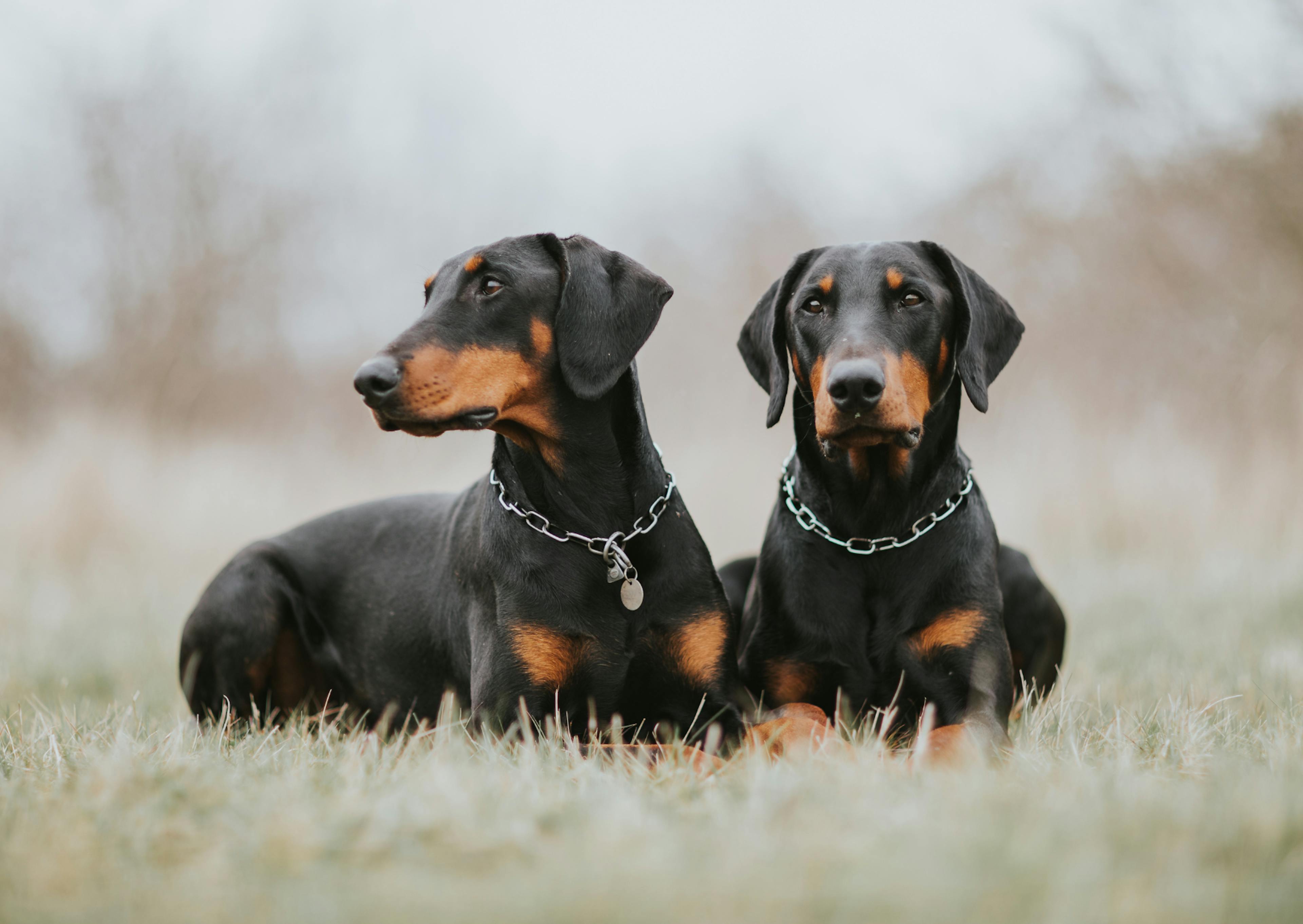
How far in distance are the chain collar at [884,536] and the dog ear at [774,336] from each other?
1.10 ft

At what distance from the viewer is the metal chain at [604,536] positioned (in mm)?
3156

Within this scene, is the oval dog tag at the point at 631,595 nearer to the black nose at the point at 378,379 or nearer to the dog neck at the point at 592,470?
the dog neck at the point at 592,470

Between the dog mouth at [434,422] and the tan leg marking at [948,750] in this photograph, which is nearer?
the tan leg marking at [948,750]

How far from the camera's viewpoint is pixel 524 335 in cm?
310

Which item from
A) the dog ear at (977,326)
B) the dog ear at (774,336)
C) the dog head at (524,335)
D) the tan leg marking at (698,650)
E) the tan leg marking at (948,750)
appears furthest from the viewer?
the dog ear at (774,336)

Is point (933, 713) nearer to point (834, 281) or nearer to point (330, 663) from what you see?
point (834, 281)

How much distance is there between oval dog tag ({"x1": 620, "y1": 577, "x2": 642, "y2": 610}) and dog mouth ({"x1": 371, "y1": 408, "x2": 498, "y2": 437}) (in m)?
0.63

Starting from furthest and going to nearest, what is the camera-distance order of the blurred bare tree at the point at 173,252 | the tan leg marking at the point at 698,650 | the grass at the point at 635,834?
the blurred bare tree at the point at 173,252, the tan leg marking at the point at 698,650, the grass at the point at 635,834

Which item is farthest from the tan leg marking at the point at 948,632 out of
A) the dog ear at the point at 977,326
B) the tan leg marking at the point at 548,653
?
the tan leg marking at the point at 548,653

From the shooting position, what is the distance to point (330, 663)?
4074 millimetres

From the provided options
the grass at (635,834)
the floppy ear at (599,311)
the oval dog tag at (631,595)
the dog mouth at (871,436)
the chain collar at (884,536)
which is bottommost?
the grass at (635,834)

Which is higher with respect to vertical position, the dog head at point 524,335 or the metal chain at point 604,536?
the dog head at point 524,335

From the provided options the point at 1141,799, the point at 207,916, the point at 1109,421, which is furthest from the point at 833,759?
the point at 1109,421

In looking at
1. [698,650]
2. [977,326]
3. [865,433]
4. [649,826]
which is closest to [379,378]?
[698,650]
